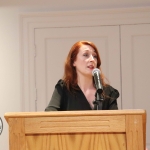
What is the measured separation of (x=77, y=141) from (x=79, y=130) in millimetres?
47

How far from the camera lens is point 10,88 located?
398 centimetres

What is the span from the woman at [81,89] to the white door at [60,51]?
5.36 feet

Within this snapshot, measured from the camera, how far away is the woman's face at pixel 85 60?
2.21 m

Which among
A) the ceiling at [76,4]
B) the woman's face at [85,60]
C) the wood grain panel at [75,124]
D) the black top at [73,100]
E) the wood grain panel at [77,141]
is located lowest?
the wood grain panel at [77,141]

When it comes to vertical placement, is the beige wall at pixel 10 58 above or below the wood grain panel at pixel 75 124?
above

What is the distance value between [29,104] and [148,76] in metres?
1.22

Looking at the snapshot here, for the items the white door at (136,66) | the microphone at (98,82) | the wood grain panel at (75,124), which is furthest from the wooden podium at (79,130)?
the white door at (136,66)

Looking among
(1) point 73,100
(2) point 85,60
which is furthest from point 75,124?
Answer: (2) point 85,60

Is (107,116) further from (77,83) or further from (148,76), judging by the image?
(148,76)

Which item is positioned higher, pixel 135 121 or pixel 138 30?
pixel 138 30

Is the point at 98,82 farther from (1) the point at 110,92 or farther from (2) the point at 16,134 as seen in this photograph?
(2) the point at 16,134

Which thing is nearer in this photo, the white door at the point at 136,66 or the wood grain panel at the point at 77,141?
the wood grain panel at the point at 77,141

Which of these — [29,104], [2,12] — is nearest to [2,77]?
[29,104]

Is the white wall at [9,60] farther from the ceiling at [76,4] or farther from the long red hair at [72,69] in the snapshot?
the long red hair at [72,69]
